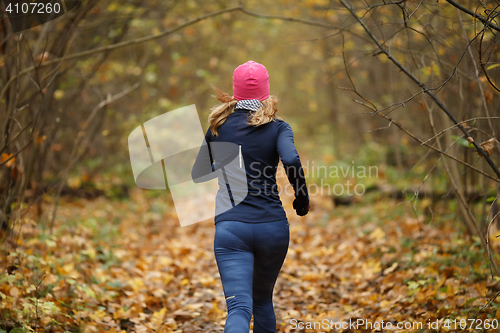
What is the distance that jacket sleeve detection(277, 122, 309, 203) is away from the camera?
256cm

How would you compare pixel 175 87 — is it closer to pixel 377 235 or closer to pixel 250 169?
pixel 377 235

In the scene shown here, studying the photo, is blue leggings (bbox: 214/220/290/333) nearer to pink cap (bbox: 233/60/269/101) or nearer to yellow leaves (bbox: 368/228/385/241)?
pink cap (bbox: 233/60/269/101)

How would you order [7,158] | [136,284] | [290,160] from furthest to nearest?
[136,284] → [7,158] → [290,160]

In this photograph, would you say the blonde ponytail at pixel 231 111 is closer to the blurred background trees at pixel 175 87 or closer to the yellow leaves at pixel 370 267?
the blurred background trees at pixel 175 87

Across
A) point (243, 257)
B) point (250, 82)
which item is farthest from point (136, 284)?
point (250, 82)

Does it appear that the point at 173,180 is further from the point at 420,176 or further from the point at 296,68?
the point at 296,68

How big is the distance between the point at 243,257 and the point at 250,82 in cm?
122

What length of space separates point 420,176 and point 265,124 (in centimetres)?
906

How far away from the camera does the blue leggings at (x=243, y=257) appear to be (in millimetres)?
2572

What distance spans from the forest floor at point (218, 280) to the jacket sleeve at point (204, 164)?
176 centimetres

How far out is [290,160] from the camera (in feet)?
8.36

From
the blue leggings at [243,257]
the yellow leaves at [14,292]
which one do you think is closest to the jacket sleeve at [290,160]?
the blue leggings at [243,257]

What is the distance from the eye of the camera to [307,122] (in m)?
29.3

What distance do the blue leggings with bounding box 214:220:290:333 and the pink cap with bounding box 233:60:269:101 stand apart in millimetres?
915
